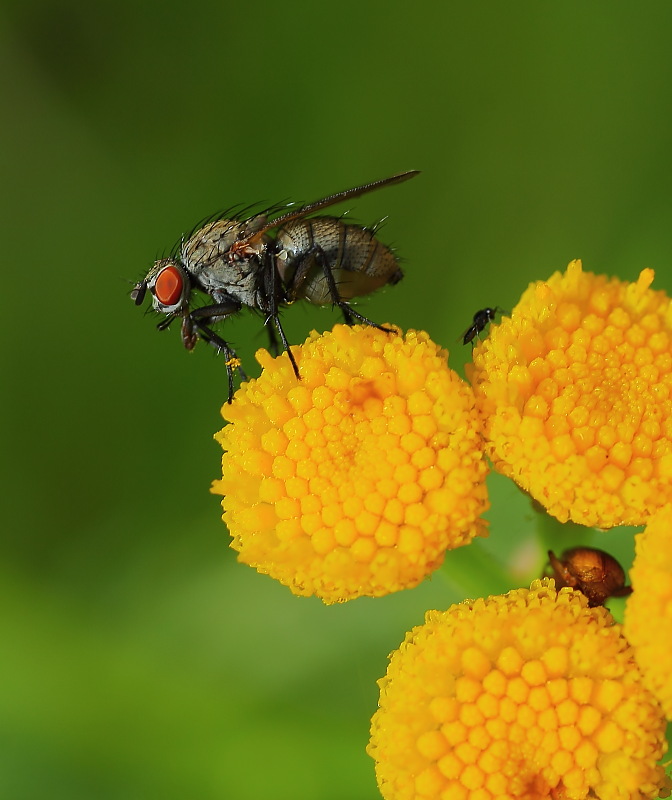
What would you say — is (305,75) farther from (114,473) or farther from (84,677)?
(84,677)

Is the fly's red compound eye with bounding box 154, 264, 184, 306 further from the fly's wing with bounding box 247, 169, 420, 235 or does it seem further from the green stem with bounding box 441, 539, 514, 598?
the green stem with bounding box 441, 539, 514, 598

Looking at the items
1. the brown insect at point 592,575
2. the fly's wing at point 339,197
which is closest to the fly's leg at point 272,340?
the fly's wing at point 339,197

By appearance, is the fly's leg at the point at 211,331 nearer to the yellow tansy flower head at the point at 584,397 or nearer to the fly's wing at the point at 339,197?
the fly's wing at the point at 339,197

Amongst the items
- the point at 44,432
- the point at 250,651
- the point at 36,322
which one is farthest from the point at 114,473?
the point at 250,651

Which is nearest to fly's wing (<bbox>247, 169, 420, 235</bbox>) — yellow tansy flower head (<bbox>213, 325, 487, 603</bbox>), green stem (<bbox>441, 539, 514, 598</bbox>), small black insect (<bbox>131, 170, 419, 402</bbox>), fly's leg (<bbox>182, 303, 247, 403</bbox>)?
small black insect (<bbox>131, 170, 419, 402</bbox>)

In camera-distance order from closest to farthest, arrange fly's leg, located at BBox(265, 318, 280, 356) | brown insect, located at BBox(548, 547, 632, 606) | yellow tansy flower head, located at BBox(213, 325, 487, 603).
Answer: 1. yellow tansy flower head, located at BBox(213, 325, 487, 603)
2. brown insect, located at BBox(548, 547, 632, 606)
3. fly's leg, located at BBox(265, 318, 280, 356)

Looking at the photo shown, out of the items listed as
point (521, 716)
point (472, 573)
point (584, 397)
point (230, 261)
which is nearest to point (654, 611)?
point (521, 716)

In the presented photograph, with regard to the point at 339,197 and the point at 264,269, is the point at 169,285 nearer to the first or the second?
the point at 264,269
